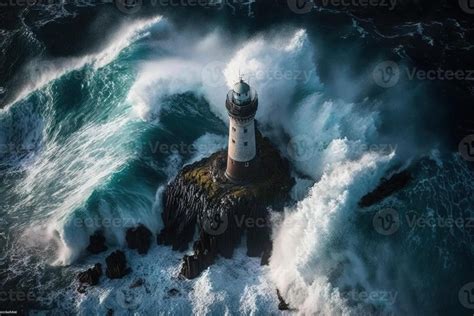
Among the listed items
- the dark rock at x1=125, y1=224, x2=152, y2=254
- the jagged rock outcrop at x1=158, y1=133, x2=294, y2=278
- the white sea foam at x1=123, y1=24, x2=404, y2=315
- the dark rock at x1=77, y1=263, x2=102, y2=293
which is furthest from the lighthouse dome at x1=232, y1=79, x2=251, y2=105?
the dark rock at x1=77, y1=263, x2=102, y2=293

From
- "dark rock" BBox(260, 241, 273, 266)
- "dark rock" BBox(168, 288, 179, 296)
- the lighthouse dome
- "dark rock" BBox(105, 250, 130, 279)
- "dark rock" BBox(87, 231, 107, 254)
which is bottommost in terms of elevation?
"dark rock" BBox(260, 241, 273, 266)

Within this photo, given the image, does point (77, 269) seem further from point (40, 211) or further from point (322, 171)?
point (322, 171)

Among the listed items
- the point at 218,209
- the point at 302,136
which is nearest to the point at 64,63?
the point at 218,209

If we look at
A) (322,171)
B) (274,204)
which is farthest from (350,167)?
(274,204)

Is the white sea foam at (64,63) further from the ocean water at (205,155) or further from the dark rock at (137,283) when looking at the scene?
the dark rock at (137,283)

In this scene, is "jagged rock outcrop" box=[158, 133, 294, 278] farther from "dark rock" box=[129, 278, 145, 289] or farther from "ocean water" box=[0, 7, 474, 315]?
"dark rock" box=[129, 278, 145, 289]

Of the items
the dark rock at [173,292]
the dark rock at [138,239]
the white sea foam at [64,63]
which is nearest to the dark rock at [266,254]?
the dark rock at [173,292]

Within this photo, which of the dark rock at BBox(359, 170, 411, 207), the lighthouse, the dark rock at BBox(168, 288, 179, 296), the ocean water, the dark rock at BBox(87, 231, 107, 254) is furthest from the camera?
the dark rock at BBox(359, 170, 411, 207)
